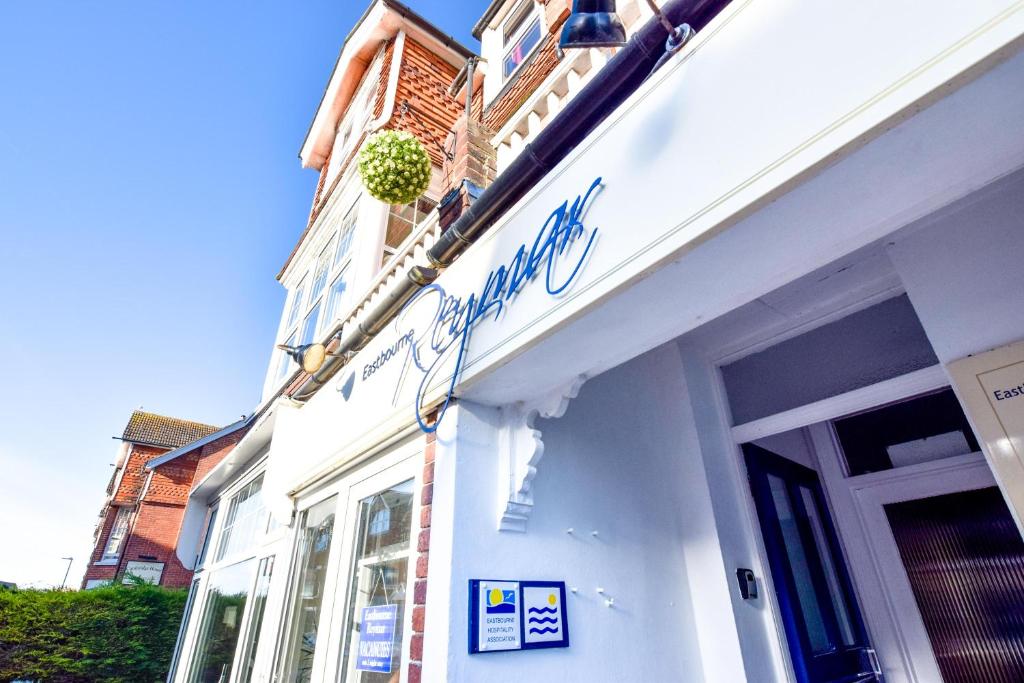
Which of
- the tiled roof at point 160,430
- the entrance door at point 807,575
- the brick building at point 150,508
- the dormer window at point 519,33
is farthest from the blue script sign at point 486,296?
the tiled roof at point 160,430

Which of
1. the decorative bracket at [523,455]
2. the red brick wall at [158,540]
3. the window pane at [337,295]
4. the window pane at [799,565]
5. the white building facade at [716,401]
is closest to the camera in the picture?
the white building facade at [716,401]

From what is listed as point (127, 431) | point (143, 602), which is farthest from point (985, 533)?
point (127, 431)

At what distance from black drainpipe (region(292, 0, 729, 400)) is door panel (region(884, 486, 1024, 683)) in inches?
130

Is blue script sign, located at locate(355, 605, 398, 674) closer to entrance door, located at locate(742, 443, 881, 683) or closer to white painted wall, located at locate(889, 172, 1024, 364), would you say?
entrance door, located at locate(742, 443, 881, 683)

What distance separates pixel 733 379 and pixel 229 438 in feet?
44.8

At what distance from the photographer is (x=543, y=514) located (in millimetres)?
2086

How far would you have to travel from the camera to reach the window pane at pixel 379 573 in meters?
2.19

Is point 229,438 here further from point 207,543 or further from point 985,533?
point 985,533

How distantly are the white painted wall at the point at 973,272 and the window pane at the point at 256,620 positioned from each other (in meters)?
4.32

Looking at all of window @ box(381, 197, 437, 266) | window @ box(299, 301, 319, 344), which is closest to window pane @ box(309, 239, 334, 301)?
window @ box(299, 301, 319, 344)

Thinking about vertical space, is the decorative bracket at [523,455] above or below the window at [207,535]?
below

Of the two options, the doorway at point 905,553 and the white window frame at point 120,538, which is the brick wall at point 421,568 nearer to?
the doorway at point 905,553

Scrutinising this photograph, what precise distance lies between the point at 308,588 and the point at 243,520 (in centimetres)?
302

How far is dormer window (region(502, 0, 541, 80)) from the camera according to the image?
4596mm
